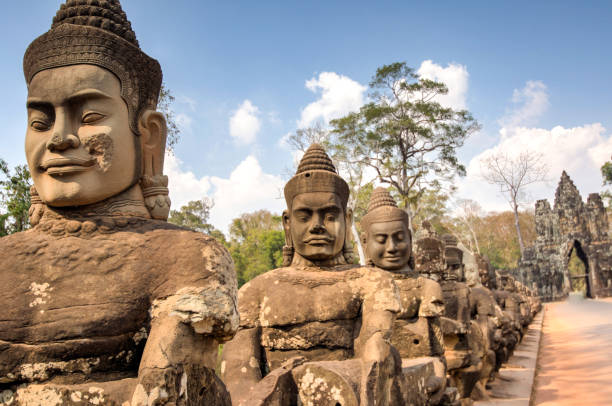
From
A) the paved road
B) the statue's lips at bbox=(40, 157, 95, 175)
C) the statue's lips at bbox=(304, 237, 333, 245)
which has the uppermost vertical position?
the statue's lips at bbox=(40, 157, 95, 175)

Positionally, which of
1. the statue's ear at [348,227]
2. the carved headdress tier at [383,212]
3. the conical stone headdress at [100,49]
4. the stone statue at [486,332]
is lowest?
the stone statue at [486,332]

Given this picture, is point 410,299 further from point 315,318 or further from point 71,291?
point 71,291

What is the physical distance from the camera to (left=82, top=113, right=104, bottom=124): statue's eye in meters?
2.20

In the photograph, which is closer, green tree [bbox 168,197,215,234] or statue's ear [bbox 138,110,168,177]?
statue's ear [bbox 138,110,168,177]

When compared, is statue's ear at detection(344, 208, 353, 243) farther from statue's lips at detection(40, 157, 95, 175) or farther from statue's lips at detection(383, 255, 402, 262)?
statue's lips at detection(40, 157, 95, 175)

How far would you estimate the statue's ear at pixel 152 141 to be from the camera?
7.86ft

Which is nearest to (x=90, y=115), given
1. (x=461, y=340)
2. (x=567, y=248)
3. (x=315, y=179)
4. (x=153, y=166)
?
(x=153, y=166)

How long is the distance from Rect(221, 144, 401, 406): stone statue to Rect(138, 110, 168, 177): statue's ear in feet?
4.06

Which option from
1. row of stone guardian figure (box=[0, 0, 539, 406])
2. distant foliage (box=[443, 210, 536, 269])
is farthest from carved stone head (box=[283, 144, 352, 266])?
distant foliage (box=[443, 210, 536, 269])

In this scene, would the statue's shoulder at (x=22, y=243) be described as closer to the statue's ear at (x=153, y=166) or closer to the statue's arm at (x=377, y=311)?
the statue's ear at (x=153, y=166)

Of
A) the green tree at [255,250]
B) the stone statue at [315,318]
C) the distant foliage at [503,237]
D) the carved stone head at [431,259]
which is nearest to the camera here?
the stone statue at [315,318]

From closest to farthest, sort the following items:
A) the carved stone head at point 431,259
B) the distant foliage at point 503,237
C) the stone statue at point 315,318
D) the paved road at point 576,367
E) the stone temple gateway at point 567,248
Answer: the stone statue at point 315,318
the carved stone head at point 431,259
the paved road at point 576,367
the stone temple gateway at point 567,248
the distant foliage at point 503,237

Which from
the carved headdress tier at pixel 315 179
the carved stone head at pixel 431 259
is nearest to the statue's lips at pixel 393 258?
the carved headdress tier at pixel 315 179

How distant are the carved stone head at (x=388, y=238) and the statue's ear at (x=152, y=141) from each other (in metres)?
3.10
